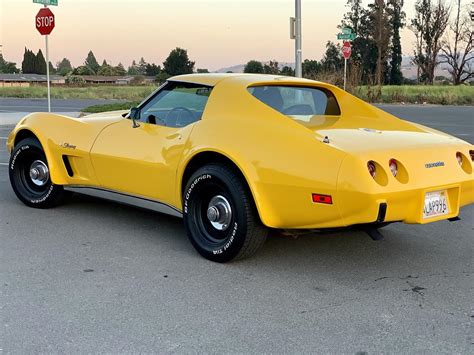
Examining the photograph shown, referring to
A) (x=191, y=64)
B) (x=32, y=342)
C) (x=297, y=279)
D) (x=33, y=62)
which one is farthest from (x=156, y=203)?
(x=33, y=62)

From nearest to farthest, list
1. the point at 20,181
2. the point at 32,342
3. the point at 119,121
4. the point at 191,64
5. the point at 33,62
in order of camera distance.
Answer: the point at 32,342, the point at 119,121, the point at 20,181, the point at 191,64, the point at 33,62

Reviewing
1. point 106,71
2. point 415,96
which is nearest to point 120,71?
point 106,71

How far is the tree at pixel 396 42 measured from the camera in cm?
5866

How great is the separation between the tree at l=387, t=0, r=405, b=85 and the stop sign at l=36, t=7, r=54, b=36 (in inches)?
2009

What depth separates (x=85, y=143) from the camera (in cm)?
536

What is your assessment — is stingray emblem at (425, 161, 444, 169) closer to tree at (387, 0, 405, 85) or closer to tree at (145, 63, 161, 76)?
tree at (387, 0, 405, 85)

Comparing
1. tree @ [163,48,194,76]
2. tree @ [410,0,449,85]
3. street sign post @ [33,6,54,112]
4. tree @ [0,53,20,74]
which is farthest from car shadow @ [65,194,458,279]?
tree @ [0,53,20,74]

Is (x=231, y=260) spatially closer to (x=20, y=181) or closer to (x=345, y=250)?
(x=345, y=250)

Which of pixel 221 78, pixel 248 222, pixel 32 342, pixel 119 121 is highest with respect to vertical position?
pixel 221 78

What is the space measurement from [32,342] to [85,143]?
267cm

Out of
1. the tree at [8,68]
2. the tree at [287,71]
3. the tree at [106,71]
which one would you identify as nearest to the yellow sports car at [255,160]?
the tree at [287,71]

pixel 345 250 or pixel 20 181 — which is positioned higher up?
pixel 20 181

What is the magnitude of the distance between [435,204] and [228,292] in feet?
5.09

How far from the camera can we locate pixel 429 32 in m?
53.5
